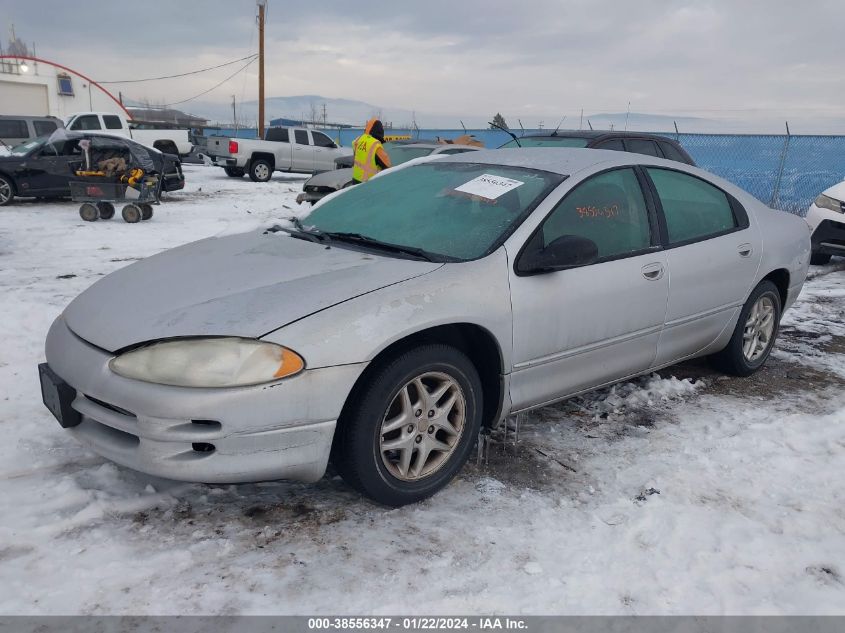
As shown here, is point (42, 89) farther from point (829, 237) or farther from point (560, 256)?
point (560, 256)

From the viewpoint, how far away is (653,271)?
11.9 ft

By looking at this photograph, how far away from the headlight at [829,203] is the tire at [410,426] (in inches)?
296

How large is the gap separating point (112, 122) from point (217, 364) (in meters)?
21.3

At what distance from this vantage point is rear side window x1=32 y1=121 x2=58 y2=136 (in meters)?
18.6

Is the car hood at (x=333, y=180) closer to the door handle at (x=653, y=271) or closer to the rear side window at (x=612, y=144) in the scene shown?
the rear side window at (x=612, y=144)

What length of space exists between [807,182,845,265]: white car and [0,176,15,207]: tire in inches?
519

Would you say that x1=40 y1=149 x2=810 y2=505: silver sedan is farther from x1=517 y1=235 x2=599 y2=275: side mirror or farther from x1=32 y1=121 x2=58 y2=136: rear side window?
x1=32 y1=121 x2=58 y2=136: rear side window

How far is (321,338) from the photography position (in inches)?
98.7

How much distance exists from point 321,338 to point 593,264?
154 centimetres

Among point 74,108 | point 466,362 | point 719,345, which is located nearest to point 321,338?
point 466,362

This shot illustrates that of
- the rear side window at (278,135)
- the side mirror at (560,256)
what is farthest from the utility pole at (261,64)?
the side mirror at (560,256)

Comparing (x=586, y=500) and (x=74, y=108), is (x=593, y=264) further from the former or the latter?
(x=74, y=108)

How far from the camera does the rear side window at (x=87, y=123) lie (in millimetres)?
19984

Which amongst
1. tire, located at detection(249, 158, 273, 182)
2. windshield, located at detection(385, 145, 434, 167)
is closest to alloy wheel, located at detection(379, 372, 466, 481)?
windshield, located at detection(385, 145, 434, 167)
